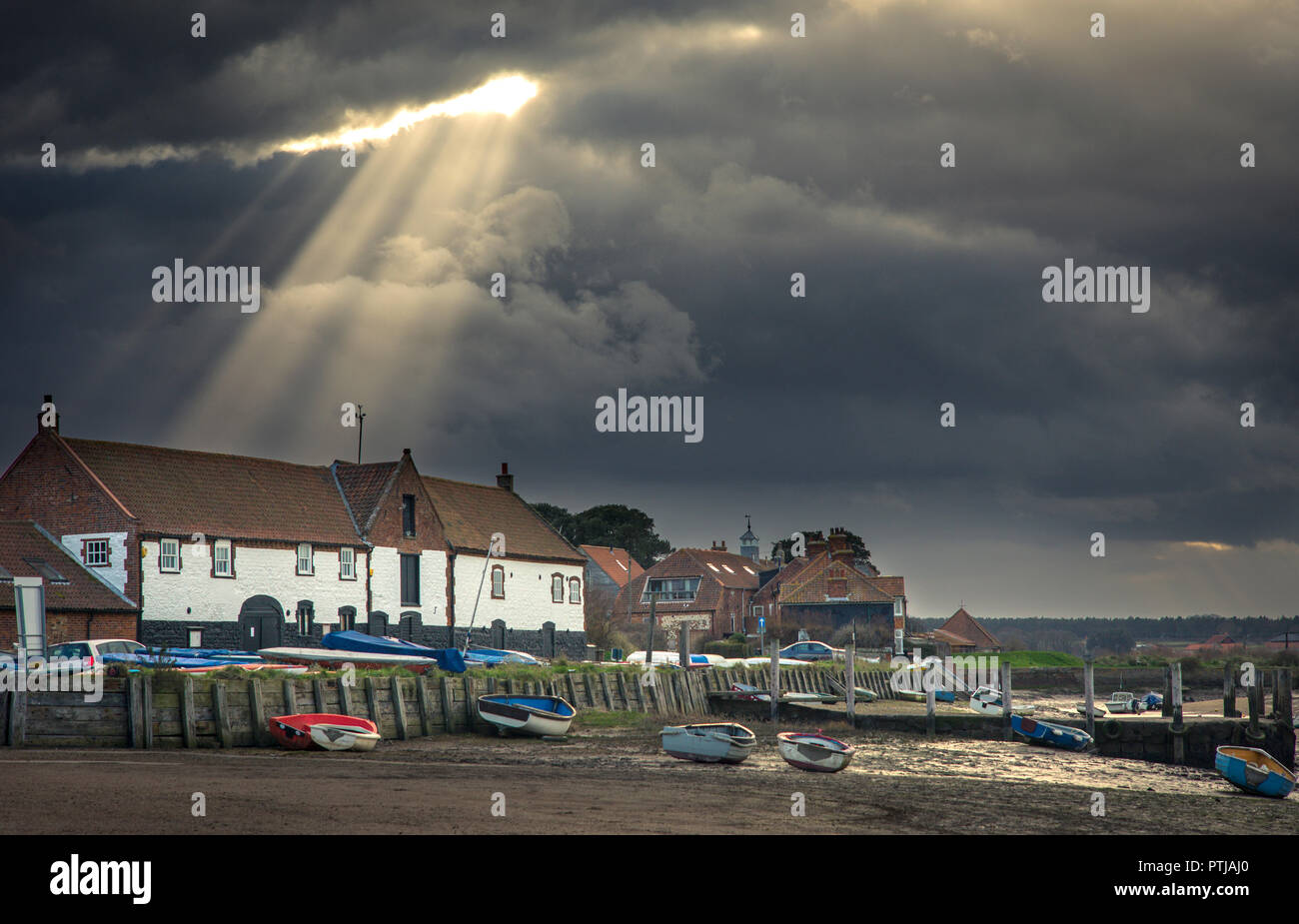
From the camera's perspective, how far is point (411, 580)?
→ 68438 millimetres

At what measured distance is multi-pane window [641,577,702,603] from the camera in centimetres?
10625

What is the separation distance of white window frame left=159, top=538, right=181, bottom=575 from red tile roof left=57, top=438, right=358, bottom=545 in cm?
45

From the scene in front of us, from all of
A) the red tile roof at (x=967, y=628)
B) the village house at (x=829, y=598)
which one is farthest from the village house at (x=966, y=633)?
the village house at (x=829, y=598)

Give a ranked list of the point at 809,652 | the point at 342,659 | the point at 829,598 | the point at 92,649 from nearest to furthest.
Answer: the point at 92,649, the point at 342,659, the point at 809,652, the point at 829,598

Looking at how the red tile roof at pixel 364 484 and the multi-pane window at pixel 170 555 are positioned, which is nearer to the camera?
the multi-pane window at pixel 170 555

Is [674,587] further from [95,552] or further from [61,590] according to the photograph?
[61,590]

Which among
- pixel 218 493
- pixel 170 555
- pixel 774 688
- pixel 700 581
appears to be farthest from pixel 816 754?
pixel 700 581

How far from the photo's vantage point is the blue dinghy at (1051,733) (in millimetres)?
46156

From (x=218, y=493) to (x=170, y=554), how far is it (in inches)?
230

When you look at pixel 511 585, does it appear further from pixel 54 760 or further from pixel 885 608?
pixel 54 760

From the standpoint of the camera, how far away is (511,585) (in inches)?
2972

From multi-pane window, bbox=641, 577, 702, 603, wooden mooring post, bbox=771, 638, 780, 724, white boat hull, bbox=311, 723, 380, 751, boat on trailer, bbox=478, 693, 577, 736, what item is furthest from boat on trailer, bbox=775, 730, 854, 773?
multi-pane window, bbox=641, 577, 702, 603

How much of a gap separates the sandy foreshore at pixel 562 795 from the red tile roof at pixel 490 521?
37501 millimetres

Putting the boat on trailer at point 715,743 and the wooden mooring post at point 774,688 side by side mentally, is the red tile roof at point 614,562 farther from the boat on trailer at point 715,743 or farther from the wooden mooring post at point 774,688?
the boat on trailer at point 715,743
